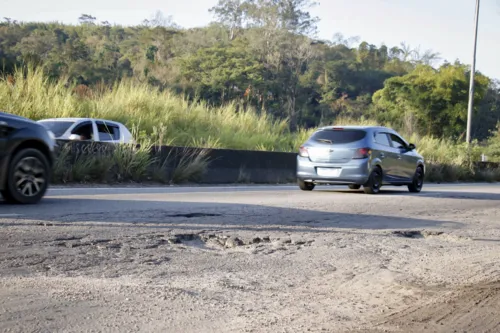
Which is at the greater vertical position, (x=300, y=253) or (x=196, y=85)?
(x=196, y=85)

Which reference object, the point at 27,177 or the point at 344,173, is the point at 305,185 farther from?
the point at 27,177

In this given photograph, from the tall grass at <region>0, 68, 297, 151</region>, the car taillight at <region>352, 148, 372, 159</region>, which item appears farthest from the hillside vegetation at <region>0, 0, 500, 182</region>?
the car taillight at <region>352, 148, 372, 159</region>

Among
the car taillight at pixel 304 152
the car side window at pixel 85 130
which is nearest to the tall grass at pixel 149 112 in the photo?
the car side window at pixel 85 130

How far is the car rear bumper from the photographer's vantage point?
15688 mm

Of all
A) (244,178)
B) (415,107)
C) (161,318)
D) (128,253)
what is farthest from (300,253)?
(415,107)

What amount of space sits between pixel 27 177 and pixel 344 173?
807 centimetres

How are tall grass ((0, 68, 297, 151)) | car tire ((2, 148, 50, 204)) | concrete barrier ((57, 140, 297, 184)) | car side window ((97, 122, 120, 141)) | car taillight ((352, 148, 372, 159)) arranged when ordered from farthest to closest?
tall grass ((0, 68, 297, 151)) < car side window ((97, 122, 120, 141)) < car taillight ((352, 148, 372, 159)) < concrete barrier ((57, 140, 297, 184)) < car tire ((2, 148, 50, 204))

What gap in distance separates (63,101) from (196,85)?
3498 centimetres

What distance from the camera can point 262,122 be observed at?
2553 cm

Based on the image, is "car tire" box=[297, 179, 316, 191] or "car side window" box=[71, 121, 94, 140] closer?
"car tire" box=[297, 179, 316, 191]

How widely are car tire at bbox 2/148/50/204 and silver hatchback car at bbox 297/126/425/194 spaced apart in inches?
299

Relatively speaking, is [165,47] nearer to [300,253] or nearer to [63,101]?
[63,101]

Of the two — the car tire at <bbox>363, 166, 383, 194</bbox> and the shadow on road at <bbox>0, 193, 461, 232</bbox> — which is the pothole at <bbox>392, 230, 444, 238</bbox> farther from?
the car tire at <bbox>363, 166, 383, 194</bbox>

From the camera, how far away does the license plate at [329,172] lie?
15.9 metres
